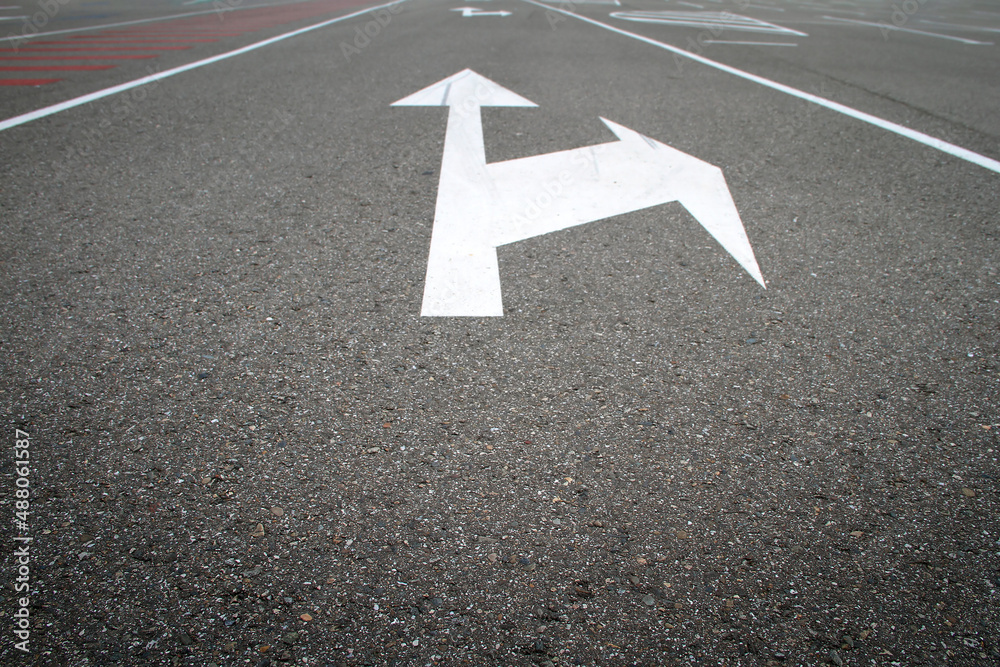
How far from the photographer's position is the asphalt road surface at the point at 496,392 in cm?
138

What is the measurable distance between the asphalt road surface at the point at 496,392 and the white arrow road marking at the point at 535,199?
0.08 feet

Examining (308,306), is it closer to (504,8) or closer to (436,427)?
(436,427)

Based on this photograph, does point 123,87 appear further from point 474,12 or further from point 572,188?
point 474,12

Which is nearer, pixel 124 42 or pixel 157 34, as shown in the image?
pixel 124 42

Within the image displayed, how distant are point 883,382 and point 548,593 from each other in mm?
1454

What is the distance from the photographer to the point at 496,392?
203cm

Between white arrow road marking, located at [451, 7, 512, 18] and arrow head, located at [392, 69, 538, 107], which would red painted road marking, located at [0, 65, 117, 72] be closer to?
arrow head, located at [392, 69, 538, 107]

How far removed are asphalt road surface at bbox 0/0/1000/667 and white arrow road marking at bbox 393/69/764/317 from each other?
1.0 inches

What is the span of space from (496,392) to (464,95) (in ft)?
13.6

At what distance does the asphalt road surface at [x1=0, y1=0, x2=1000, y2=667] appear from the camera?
1382mm

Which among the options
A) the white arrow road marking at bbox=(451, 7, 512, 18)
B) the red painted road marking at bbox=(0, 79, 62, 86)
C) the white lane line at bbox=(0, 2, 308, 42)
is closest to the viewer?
the red painted road marking at bbox=(0, 79, 62, 86)

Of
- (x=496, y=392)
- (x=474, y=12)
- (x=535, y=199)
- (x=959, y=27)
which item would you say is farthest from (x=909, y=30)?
(x=496, y=392)

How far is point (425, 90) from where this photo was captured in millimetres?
5590

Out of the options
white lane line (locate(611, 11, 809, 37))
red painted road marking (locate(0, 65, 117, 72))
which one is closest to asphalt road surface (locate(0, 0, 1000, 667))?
red painted road marking (locate(0, 65, 117, 72))
